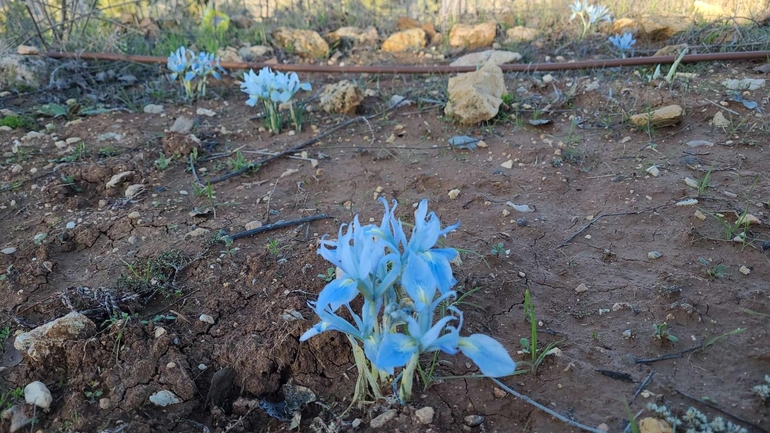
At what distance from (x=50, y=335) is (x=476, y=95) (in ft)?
8.61

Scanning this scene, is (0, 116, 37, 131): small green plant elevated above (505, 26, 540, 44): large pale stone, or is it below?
below

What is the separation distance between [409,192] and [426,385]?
137 cm

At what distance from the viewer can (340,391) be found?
5.72ft

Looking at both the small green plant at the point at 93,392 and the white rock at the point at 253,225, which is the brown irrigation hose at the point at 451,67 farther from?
the small green plant at the point at 93,392

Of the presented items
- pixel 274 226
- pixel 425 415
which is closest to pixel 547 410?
pixel 425 415

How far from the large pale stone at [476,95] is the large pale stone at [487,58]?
1.09 m

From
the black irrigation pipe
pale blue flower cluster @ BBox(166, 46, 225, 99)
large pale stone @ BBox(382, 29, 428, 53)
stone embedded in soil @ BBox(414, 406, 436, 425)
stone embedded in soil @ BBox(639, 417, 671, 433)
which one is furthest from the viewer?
large pale stone @ BBox(382, 29, 428, 53)

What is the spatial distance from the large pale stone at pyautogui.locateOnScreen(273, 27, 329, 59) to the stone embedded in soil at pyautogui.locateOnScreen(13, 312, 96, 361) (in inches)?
160

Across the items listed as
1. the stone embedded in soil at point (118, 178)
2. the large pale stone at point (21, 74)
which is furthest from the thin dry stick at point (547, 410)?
the large pale stone at point (21, 74)

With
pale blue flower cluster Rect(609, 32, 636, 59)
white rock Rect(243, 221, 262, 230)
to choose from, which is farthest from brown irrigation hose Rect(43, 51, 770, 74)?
white rock Rect(243, 221, 262, 230)

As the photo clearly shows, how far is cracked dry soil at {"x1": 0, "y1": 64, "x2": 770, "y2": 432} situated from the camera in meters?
1.68

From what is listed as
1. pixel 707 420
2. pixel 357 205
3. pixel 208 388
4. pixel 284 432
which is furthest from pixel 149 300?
pixel 707 420

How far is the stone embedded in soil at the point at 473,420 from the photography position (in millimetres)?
1585

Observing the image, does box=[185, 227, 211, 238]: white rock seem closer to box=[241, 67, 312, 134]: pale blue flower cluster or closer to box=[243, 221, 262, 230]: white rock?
box=[243, 221, 262, 230]: white rock
